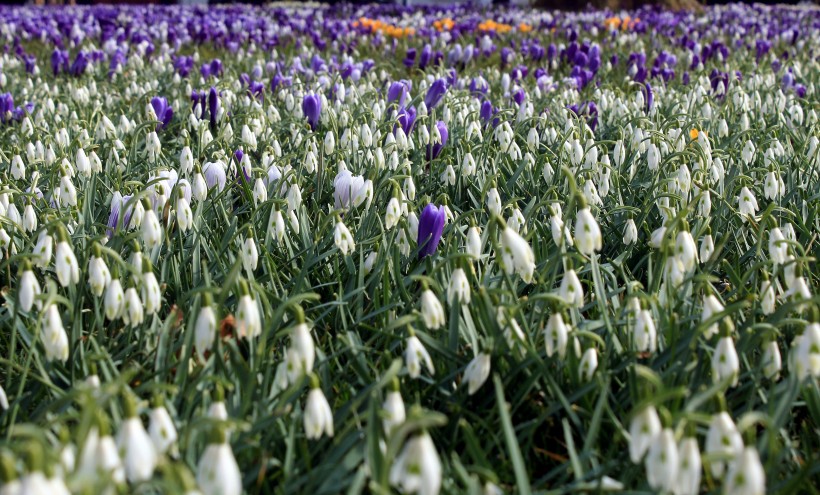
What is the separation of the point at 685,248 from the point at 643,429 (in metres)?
0.92

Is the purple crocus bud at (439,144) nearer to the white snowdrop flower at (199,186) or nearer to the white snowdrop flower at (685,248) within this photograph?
the white snowdrop flower at (199,186)

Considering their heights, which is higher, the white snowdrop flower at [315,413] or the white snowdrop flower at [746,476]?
the white snowdrop flower at [746,476]

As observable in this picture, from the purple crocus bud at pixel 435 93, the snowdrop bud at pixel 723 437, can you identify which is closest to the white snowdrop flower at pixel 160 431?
the snowdrop bud at pixel 723 437

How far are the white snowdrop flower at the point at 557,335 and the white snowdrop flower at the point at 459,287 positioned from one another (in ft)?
0.89

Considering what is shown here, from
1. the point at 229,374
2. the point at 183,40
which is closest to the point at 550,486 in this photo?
the point at 229,374

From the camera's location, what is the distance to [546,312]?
279 centimetres

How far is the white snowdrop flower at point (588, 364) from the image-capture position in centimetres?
228

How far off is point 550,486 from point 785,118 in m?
4.19

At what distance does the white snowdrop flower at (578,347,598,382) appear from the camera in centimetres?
228

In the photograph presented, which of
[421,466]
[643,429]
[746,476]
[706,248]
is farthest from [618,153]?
[421,466]

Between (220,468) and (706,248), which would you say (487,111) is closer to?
(706,248)

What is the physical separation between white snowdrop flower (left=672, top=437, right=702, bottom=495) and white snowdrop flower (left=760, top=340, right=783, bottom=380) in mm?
689

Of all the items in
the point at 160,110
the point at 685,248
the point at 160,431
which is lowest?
the point at 160,110

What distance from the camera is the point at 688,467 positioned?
1628 millimetres
